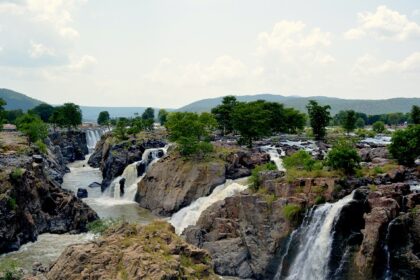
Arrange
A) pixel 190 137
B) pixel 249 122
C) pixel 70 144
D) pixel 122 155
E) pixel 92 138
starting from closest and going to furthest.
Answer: pixel 190 137, pixel 249 122, pixel 122 155, pixel 70 144, pixel 92 138

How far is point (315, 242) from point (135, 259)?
990 inches

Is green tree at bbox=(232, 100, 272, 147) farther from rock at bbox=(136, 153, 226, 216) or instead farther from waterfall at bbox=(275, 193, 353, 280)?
waterfall at bbox=(275, 193, 353, 280)

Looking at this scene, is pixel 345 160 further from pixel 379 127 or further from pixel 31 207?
pixel 379 127

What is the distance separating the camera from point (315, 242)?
50344 millimetres

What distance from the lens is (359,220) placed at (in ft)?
161

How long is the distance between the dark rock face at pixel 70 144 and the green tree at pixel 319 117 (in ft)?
234

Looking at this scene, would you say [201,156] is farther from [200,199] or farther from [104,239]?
[104,239]

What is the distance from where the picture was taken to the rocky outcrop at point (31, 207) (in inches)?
2427

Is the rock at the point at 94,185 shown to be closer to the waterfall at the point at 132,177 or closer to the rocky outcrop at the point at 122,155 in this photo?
the rocky outcrop at the point at 122,155

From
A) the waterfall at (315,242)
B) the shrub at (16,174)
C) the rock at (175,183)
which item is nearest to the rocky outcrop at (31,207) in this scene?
the shrub at (16,174)

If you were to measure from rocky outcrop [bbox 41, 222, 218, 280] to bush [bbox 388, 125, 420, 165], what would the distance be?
36.5 m

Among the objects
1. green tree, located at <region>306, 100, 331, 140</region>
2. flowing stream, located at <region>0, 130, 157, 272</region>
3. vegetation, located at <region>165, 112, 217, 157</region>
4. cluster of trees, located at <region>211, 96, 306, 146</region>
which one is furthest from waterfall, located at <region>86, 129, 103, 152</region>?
vegetation, located at <region>165, 112, 217, 157</region>

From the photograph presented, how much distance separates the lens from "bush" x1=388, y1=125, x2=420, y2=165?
60500mm

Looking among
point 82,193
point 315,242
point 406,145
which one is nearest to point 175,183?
point 82,193
